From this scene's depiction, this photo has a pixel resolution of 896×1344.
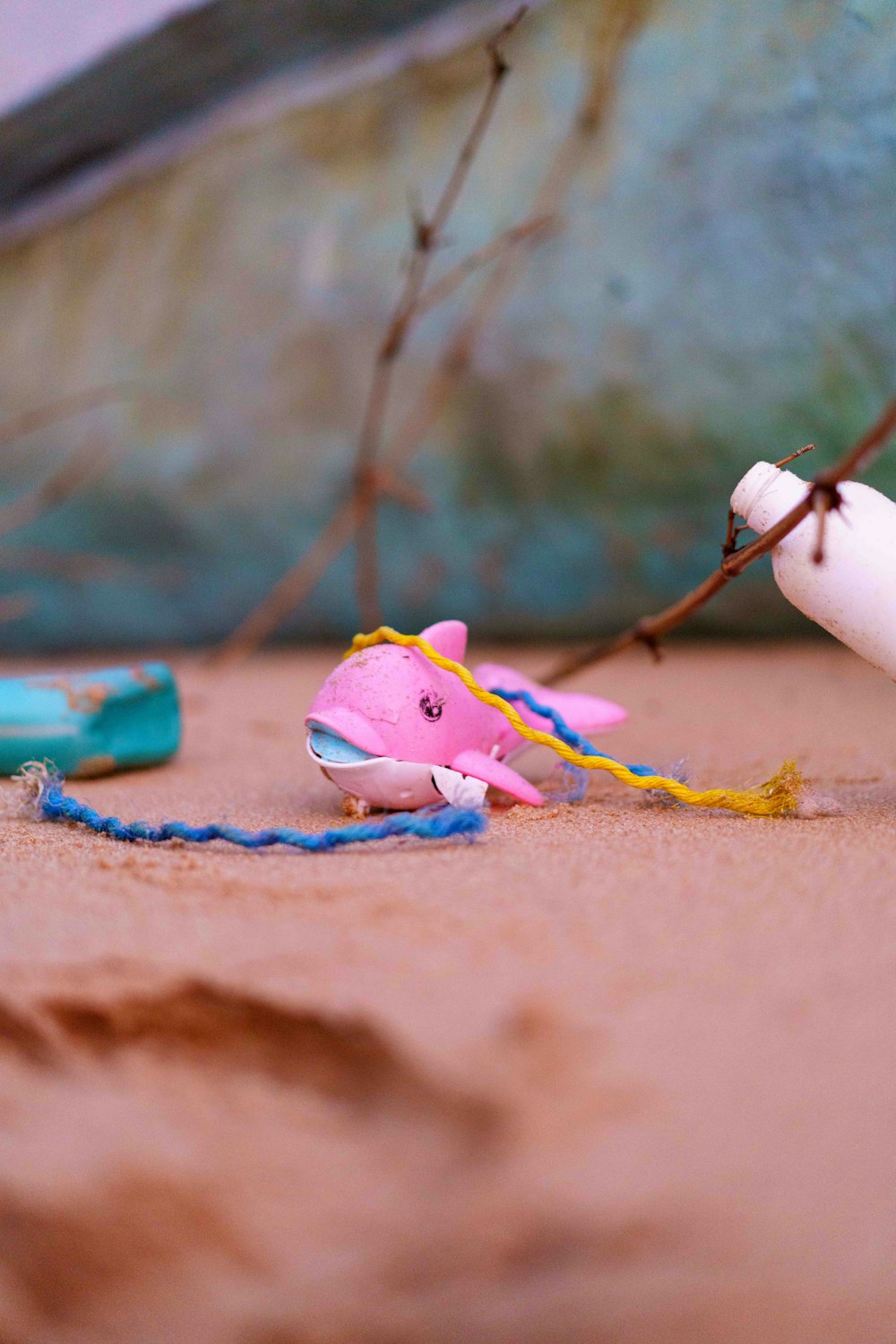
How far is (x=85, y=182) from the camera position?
7.98ft

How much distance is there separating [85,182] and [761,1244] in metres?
2.50

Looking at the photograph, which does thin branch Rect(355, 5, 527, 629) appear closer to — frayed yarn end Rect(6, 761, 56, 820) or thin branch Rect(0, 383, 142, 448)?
thin branch Rect(0, 383, 142, 448)

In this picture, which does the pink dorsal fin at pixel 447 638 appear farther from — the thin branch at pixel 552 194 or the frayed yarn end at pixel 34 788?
the thin branch at pixel 552 194

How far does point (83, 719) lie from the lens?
115 cm

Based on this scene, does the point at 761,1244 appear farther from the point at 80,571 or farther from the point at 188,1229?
the point at 80,571

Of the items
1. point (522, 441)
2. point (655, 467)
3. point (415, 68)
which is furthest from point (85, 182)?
point (655, 467)

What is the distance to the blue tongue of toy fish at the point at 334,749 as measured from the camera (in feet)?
2.90

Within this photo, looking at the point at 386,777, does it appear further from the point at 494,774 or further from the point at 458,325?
the point at 458,325

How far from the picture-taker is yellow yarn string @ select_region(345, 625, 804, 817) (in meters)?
0.86

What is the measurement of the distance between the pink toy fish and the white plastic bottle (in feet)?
0.86

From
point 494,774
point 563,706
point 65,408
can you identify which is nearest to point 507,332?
point 65,408

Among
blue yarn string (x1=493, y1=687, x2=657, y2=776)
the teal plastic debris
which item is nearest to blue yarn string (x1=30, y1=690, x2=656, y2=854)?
blue yarn string (x1=493, y1=687, x2=657, y2=776)

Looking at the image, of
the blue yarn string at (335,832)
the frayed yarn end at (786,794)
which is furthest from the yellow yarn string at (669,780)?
the blue yarn string at (335,832)

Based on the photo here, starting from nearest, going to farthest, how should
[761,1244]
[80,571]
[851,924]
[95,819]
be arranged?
[761,1244]
[851,924]
[95,819]
[80,571]
